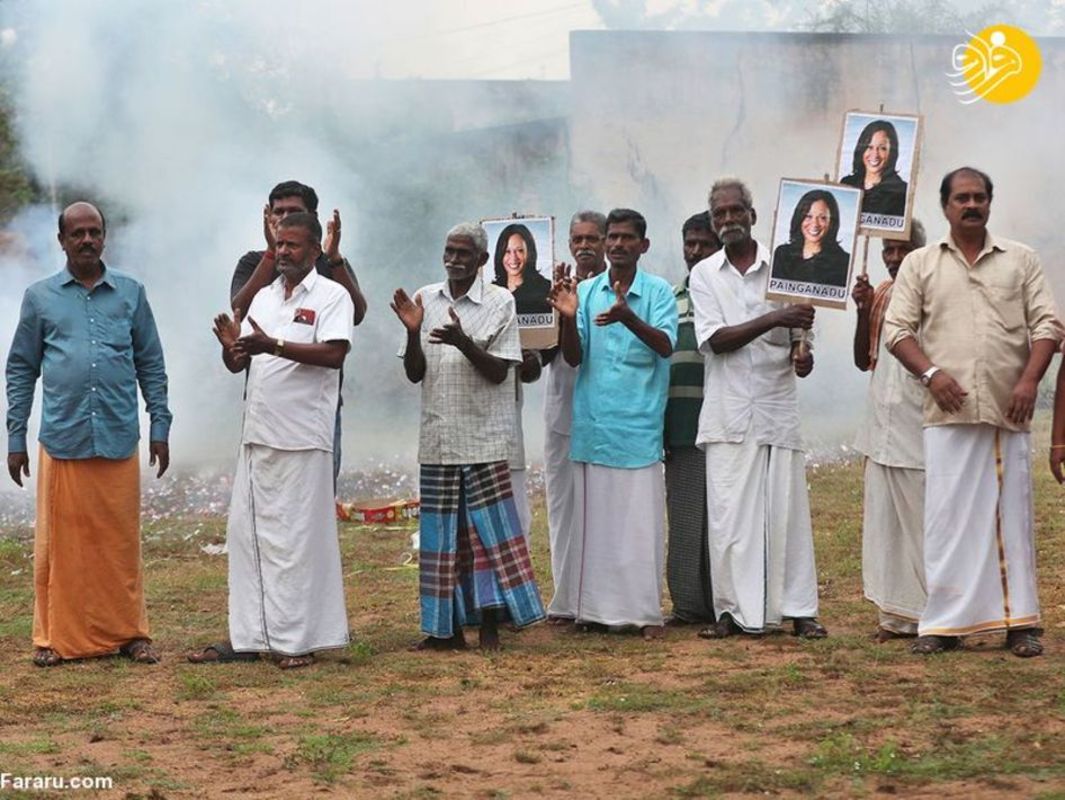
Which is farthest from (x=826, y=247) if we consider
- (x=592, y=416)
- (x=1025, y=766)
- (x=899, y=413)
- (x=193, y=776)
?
(x=193, y=776)

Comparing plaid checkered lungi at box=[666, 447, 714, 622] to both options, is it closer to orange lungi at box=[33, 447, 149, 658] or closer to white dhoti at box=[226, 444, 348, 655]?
white dhoti at box=[226, 444, 348, 655]

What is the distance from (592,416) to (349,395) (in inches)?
376

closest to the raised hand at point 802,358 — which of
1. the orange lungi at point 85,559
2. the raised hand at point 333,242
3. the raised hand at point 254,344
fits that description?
the raised hand at point 333,242

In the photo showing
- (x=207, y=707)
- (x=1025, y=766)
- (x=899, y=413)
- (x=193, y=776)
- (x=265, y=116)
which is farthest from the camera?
(x=265, y=116)

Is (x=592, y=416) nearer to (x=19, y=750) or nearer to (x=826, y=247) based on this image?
(x=826, y=247)

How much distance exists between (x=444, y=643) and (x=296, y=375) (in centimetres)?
149

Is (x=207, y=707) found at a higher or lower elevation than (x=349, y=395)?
lower

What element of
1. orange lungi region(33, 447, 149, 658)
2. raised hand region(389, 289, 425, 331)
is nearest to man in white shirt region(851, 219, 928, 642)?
raised hand region(389, 289, 425, 331)

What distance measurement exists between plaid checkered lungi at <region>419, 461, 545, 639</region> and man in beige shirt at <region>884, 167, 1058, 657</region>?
1.92 meters

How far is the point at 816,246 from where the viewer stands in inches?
308

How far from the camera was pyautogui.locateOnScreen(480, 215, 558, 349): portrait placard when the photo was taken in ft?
27.5

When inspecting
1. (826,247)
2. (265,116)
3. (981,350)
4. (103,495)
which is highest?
(265,116)

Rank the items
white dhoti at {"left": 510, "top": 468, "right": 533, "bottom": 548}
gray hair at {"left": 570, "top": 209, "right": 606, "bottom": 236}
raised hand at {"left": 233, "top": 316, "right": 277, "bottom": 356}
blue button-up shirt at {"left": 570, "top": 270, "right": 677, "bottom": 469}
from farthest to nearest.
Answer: gray hair at {"left": 570, "top": 209, "right": 606, "bottom": 236} → white dhoti at {"left": 510, "top": 468, "right": 533, "bottom": 548} → blue button-up shirt at {"left": 570, "top": 270, "right": 677, "bottom": 469} → raised hand at {"left": 233, "top": 316, "right": 277, "bottom": 356}

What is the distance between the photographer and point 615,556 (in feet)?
27.4
